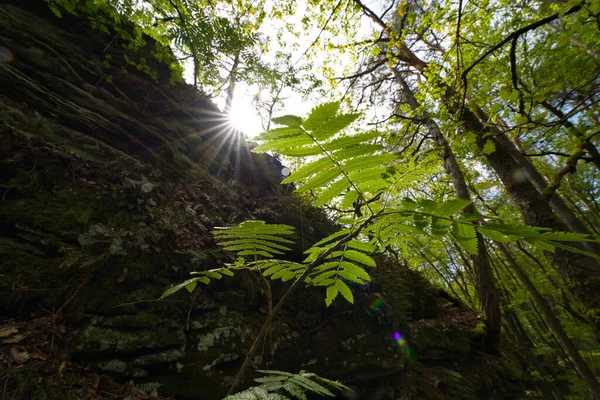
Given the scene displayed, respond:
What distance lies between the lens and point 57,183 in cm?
273

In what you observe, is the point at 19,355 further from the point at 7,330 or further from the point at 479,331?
the point at 479,331

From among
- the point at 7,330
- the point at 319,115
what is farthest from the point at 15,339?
the point at 319,115

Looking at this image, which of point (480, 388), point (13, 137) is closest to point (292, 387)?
point (13, 137)

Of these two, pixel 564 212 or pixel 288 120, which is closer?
pixel 288 120

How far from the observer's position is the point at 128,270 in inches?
95.1

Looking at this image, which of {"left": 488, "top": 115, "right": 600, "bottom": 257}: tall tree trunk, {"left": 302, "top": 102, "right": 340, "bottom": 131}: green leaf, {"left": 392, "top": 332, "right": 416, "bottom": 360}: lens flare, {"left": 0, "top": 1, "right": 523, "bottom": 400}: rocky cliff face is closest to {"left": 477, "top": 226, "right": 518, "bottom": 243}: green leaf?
{"left": 302, "top": 102, "right": 340, "bottom": 131}: green leaf

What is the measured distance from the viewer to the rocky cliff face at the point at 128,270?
1.92 metres

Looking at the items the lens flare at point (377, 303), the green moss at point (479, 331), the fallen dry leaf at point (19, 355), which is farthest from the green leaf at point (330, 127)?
the green moss at point (479, 331)

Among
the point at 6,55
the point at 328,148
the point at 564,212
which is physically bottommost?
the point at 328,148

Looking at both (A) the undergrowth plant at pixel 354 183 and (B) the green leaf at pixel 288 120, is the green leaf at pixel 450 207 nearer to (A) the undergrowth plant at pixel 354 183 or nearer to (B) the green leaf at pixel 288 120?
(A) the undergrowth plant at pixel 354 183

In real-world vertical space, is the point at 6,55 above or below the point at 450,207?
above

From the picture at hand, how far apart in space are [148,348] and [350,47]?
662 cm

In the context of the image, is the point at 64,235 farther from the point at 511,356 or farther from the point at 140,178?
the point at 511,356

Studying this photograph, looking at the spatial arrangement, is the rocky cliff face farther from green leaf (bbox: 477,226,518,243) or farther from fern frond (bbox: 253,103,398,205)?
green leaf (bbox: 477,226,518,243)
